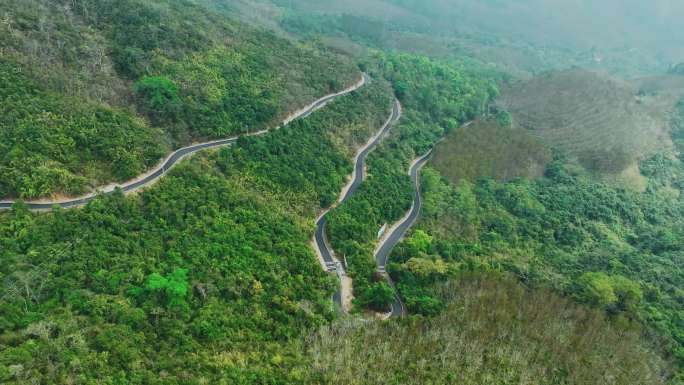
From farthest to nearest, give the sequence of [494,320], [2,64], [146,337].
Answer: [2,64]
[494,320]
[146,337]

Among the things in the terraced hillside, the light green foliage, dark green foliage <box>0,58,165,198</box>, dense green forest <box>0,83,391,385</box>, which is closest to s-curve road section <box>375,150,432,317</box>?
dense green forest <box>0,83,391,385</box>

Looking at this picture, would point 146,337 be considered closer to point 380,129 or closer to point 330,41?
point 380,129

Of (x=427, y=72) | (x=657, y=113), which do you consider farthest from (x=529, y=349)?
(x=657, y=113)

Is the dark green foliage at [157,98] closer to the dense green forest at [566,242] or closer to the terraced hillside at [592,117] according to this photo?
the dense green forest at [566,242]

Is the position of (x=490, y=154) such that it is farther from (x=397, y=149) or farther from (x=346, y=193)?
(x=346, y=193)

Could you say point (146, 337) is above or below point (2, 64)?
below
